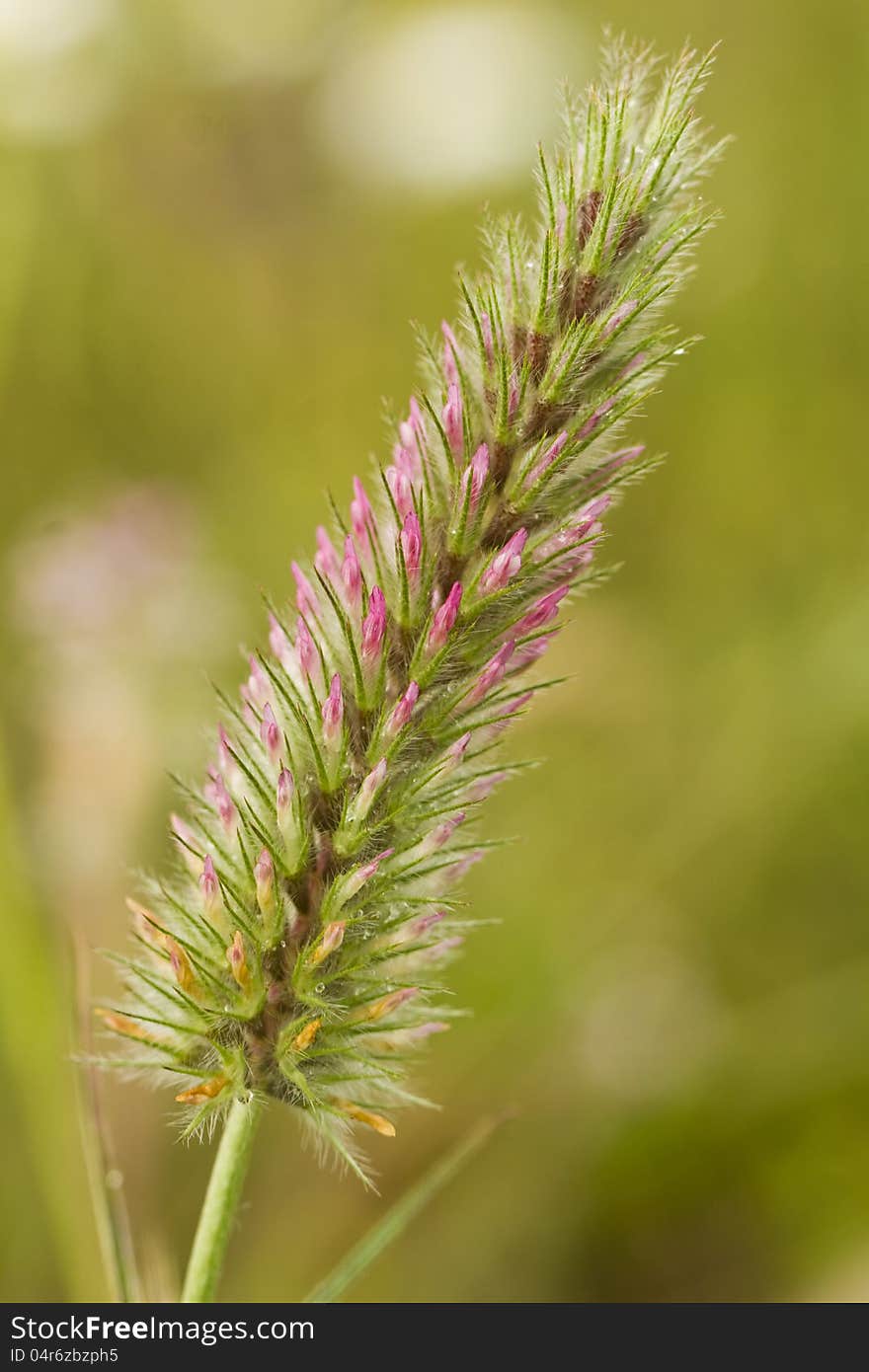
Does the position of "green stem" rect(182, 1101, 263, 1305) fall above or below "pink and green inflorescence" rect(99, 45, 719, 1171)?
below

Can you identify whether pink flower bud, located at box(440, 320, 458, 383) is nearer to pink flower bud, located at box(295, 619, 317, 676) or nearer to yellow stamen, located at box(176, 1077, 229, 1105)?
pink flower bud, located at box(295, 619, 317, 676)

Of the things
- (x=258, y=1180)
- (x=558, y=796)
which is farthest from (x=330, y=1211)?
(x=558, y=796)

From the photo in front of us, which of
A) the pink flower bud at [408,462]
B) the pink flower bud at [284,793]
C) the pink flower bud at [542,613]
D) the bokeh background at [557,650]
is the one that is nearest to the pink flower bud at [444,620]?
the pink flower bud at [542,613]

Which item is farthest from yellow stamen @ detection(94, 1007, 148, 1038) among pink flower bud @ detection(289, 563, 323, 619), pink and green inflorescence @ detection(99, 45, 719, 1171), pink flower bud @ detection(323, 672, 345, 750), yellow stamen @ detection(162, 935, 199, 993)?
pink flower bud @ detection(289, 563, 323, 619)

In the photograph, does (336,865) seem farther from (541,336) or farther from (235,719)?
(541,336)

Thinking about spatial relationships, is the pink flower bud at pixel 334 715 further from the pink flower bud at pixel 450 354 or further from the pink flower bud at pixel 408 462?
the pink flower bud at pixel 450 354

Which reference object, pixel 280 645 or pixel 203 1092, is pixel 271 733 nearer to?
pixel 280 645
